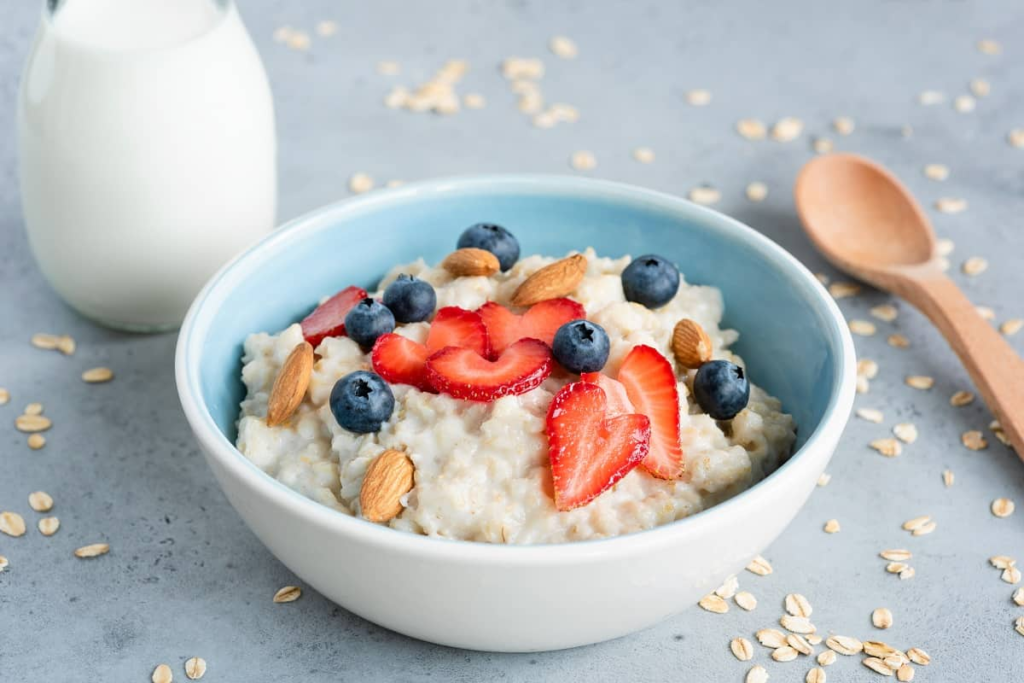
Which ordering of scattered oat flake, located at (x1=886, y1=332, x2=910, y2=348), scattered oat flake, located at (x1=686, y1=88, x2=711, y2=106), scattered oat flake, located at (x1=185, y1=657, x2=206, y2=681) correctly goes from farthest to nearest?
1. scattered oat flake, located at (x1=686, y1=88, x2=711, y2=106)
2. scattered oat flake, located at (x1=886, y1=332, x2=910, y2=348)
3. scattered oat flake, located at (x1=185, y1=657, x2=206, y2=681)

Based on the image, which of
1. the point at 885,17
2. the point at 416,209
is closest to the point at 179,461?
the point at 416,209

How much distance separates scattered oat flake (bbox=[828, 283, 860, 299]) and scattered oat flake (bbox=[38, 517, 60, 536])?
5.44 ft

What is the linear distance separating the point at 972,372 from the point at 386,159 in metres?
1.50

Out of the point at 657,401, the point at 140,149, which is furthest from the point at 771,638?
the point at 140,149

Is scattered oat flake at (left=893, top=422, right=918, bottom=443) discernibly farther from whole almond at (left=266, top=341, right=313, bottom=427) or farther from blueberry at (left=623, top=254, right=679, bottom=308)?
whole almond at (left=266, top=341, right=313, bottom=427)

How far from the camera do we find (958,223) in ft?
9.18

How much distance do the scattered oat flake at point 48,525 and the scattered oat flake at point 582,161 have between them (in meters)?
1.54

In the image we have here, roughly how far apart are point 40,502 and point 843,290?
5.59ft

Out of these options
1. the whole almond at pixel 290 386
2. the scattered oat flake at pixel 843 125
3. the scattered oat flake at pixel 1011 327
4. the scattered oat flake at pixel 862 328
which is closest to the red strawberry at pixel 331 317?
the whole almond at pixel 290 386

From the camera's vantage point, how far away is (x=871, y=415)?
90.0 inches

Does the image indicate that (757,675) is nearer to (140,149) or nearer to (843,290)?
(843,290)

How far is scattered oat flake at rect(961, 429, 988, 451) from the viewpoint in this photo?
2.21 meters

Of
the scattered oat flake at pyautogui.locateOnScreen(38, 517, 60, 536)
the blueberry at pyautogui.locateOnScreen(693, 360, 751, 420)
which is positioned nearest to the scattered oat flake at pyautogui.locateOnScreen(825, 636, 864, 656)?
the blueberry at pyautogui.locateOnScreen(693, 360, 751, 420)

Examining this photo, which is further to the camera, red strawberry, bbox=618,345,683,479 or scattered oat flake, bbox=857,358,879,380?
scattered oat flake, bbox=857,358,879,380
